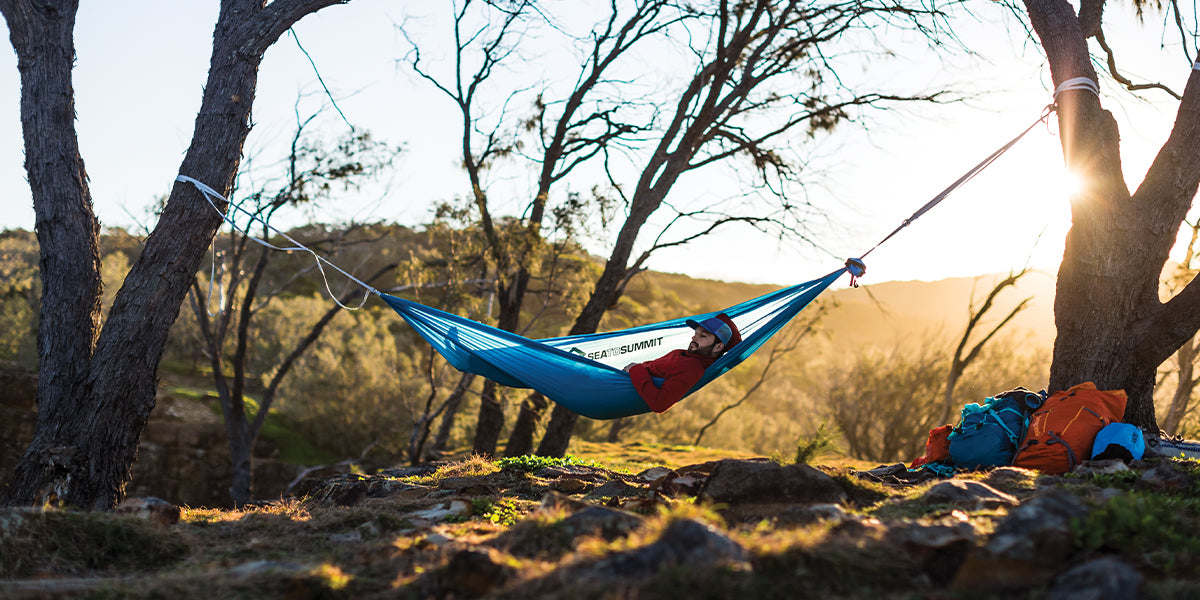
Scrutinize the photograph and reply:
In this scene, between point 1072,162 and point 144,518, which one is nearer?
point 144,518

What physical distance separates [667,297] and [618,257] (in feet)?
40.0

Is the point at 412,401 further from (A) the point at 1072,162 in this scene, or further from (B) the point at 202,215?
(A) the point at 1072,162

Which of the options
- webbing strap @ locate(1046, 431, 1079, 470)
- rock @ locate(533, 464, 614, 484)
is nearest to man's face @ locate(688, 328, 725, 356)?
rock @ locate(533, 464, 614, 484)

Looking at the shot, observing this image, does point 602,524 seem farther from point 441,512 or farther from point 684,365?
point 684,365

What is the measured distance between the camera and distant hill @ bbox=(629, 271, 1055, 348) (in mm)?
7614

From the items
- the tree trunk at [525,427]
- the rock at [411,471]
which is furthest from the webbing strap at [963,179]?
the tree trunk at [525,427]

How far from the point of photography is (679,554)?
151 cm

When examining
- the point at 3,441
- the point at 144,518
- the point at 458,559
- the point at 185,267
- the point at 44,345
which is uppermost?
the point at 185,267

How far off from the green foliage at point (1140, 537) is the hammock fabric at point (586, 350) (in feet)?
6.52

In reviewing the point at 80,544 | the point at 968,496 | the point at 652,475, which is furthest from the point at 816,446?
the point at 80,544

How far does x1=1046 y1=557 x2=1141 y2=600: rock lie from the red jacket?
201cm

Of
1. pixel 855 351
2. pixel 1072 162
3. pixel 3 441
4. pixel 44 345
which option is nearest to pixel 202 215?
pixel 44 345

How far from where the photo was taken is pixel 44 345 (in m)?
3.00

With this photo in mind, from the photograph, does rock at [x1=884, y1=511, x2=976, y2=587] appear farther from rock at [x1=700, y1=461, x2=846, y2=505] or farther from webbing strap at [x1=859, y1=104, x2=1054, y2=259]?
webbing strap at [x1=859, y1=104, x2=1054, y2=259]
